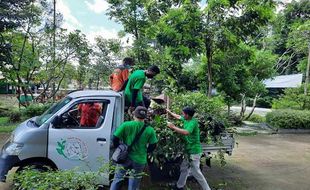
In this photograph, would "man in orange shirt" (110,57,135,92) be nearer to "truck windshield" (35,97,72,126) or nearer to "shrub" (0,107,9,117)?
"truck windshield" (35,97,72,126)

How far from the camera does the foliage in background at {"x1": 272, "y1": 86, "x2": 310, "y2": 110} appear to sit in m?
15.7

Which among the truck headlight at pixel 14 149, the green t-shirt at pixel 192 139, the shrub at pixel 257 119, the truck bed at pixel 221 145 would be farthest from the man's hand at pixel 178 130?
the shrub at pixel 257 119

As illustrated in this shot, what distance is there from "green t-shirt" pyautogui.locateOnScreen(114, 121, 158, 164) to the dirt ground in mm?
1673

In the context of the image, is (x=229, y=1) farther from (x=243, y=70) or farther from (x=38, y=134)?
(x=38, y=134)

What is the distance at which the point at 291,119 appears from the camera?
13719mm

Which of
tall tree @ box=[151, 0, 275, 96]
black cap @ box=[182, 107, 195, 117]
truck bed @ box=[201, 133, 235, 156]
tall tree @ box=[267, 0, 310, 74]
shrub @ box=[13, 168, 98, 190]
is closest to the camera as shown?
shrub @ box=[13, 168, 98, 190]

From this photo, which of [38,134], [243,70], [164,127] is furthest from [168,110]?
[243,70]

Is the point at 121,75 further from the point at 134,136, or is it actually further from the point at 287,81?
the point at 287,81

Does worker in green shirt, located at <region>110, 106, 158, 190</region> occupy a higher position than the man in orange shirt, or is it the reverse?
the man in orange shirt

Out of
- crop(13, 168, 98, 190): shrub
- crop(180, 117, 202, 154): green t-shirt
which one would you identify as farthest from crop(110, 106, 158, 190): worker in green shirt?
crop(13, 168, 98, 190): shrub

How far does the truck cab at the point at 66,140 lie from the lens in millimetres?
4996

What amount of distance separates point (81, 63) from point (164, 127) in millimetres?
12962

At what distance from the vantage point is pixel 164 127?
5.54 meters

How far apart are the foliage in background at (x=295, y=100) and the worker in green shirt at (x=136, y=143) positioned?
43.4 feet
